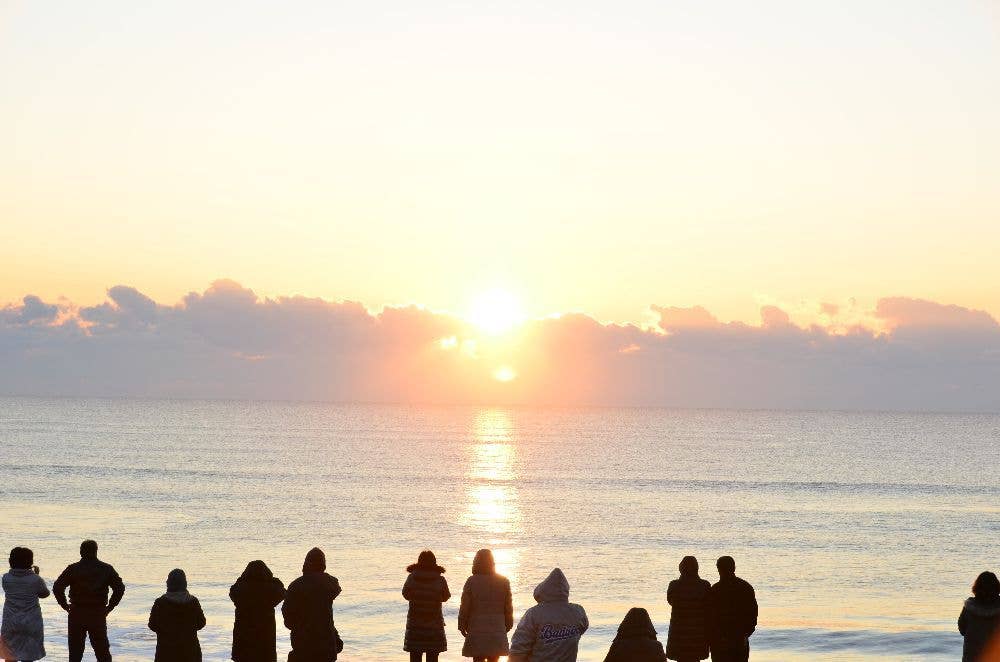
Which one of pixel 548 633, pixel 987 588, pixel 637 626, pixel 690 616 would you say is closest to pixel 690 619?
pixel 690 616

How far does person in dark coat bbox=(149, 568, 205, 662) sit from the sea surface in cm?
1096

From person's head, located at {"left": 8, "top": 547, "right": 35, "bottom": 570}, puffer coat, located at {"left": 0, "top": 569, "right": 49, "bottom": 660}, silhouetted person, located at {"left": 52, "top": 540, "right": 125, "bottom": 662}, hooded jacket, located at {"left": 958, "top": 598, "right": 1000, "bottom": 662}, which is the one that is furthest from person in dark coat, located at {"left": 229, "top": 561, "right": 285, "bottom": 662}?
hooded jacket, located at {"left": 958, "top": 598, "right": 1000, "bottom": 662}

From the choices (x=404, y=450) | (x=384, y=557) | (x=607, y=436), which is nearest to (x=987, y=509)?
(x=384, y=557)

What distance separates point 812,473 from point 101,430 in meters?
108

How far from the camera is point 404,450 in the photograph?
137375mm

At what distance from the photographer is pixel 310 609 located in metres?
11.7

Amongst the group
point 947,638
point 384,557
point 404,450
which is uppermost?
point 404,450

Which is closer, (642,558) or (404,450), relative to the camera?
(642,558)

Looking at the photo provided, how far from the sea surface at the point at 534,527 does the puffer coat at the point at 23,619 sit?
8.34m

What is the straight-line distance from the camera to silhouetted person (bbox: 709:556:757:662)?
489 inches

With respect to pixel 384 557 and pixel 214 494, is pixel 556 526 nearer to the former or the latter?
pixel 384 557

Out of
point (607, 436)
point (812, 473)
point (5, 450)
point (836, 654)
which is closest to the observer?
point (836, 654)

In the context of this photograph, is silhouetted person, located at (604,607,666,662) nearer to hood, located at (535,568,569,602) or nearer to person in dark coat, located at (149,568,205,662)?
hood, located at (535,568,569,602)

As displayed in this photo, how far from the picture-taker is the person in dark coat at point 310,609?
11594 mm
